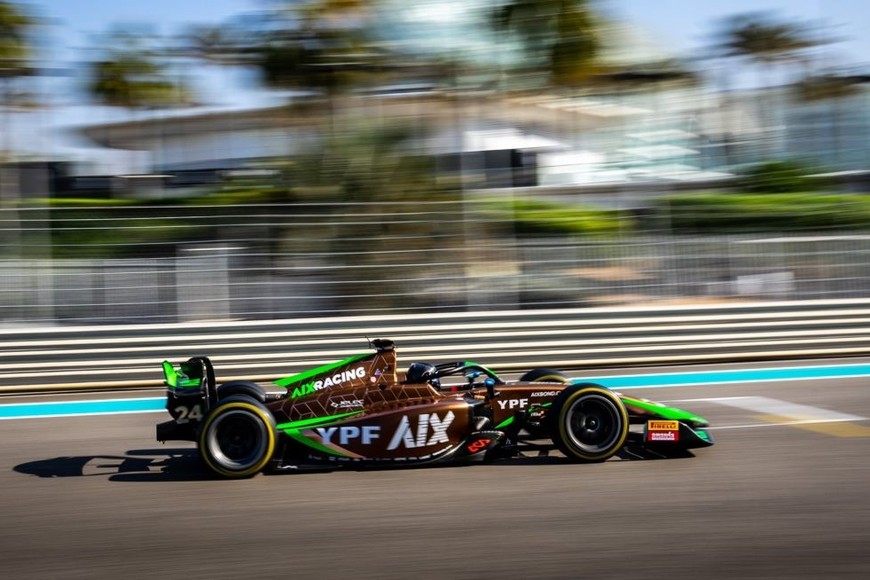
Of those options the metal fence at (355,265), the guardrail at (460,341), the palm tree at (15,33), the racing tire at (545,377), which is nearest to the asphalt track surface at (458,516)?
the racing tire at (545,377)

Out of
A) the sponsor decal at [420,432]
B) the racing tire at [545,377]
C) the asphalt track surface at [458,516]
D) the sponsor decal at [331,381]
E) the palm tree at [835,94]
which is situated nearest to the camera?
the asphalt track surface at [458,516]

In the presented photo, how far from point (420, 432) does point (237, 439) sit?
121cm

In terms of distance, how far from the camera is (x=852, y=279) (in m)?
12.8

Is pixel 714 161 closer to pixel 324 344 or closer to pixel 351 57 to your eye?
pixel 351 57

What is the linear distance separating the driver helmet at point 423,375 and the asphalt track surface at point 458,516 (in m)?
0.63

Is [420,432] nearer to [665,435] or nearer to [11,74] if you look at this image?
[665,435]

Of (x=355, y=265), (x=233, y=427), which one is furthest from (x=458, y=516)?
(x=355, y=265)

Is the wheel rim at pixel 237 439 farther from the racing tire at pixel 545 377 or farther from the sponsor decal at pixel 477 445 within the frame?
the racing tire at pixel 545 377

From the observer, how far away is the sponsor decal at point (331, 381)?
6.92 meters

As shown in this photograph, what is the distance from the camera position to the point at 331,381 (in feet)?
22.8

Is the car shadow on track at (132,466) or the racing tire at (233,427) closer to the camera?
the racing tire at (233,427)

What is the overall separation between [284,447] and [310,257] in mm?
5242

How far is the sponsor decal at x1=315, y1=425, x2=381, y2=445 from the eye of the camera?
21.5 ft

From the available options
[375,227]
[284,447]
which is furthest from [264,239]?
[284,447]
